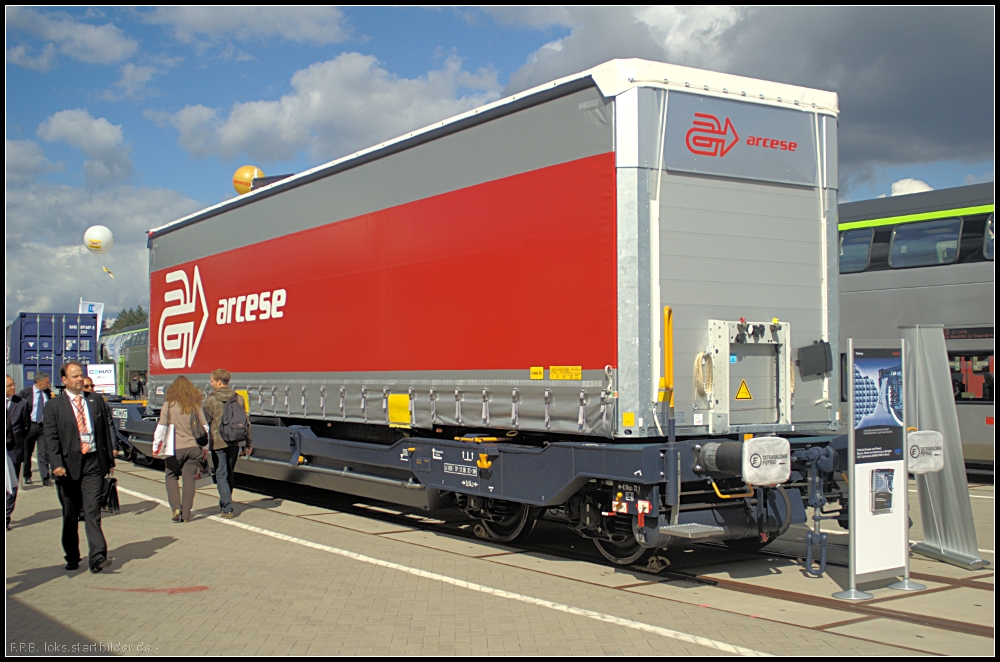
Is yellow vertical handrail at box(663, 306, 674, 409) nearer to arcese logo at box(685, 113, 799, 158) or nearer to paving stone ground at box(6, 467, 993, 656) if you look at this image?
arcese logo at box(685, 113, 799, 158)

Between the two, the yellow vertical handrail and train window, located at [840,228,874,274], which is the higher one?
train window, located at [840,228,874,274]

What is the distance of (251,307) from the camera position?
41.7ft

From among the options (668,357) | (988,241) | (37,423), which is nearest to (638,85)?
(668,357)

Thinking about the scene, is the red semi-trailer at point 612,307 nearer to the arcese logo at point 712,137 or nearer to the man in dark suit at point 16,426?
the arcese logo at point 712,137

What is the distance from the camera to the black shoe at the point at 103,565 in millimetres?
7762

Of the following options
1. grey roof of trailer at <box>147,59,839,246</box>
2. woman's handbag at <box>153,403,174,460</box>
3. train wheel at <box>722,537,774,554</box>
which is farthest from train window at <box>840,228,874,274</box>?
woman's handbag at <box>153,403,174,460</box>

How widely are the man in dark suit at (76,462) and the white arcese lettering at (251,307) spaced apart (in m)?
4.18

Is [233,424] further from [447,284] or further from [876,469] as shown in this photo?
[876,469]

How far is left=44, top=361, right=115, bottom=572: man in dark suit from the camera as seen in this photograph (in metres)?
7.75

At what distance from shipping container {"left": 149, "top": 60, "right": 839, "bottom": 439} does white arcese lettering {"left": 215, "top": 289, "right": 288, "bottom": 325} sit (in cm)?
234

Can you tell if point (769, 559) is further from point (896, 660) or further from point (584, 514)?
point (896, 660)

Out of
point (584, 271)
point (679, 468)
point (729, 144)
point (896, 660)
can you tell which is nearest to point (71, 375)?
point (584, 271)

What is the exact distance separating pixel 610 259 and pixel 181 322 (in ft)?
32.9

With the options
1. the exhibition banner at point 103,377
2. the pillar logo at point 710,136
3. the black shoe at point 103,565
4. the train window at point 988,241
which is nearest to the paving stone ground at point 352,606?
the black shoe at point 103,565
